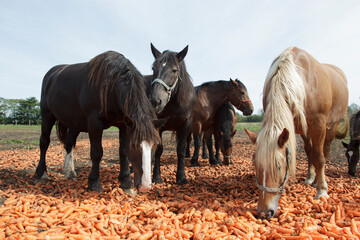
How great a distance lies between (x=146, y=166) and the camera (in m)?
2.97

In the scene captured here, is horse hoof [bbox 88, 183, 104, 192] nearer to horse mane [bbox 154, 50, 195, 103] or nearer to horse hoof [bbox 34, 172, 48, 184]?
horse hoof [bbox 34, 172, 48, 184]

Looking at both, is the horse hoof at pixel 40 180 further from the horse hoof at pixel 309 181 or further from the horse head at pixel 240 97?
the horse head at pixel 240 97

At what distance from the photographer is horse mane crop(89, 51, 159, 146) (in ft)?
9.98

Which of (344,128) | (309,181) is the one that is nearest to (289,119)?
(309,181)

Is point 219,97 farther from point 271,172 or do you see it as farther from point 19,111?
point 19,111

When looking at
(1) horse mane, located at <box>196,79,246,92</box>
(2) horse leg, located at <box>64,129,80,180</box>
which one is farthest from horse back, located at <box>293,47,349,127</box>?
(2) horse leg, located at <box>64,129,80,180</box>

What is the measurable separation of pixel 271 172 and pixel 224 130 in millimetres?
4139

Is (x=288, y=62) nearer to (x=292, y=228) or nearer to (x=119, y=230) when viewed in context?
(x=292, y=228)

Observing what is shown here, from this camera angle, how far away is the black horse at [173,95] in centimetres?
407

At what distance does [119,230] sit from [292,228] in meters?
1.93

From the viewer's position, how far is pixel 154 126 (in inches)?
126

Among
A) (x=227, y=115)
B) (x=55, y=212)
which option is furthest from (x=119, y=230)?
(x=227, y=115)

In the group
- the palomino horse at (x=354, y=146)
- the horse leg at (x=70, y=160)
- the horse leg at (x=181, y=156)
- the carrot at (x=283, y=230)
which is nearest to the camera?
the carrot at (x=283, y=230)

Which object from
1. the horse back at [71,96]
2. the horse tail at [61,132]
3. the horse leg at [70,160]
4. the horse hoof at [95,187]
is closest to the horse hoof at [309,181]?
the horse hoof at [95,187]
